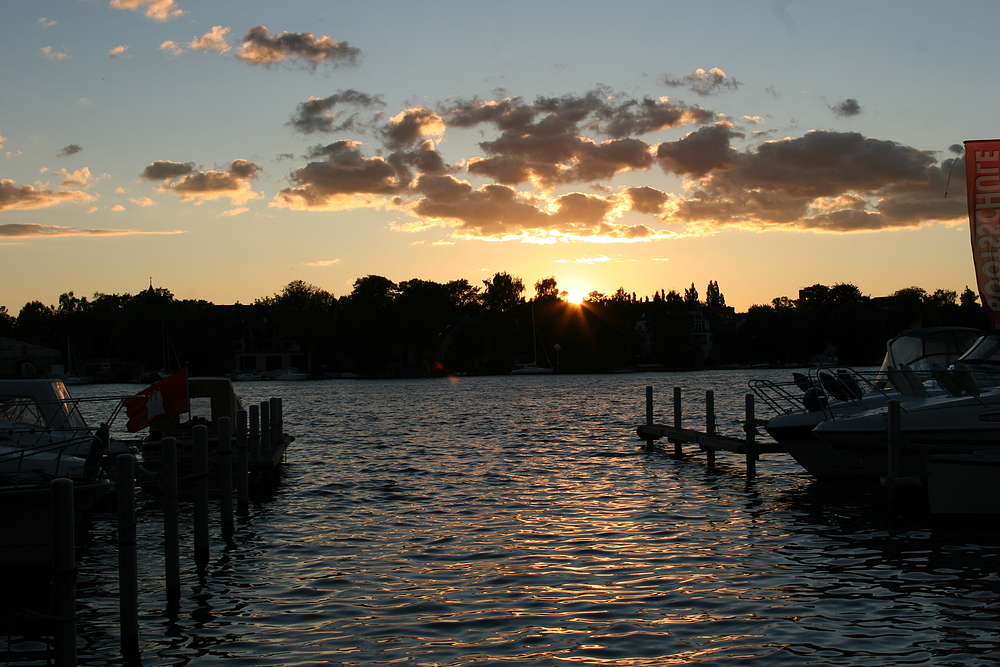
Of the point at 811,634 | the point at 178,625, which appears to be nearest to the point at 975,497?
the point at 811,634

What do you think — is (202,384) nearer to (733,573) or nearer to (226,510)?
(226,510)

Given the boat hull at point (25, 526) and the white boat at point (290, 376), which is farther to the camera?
the white boat at point (290, 376)

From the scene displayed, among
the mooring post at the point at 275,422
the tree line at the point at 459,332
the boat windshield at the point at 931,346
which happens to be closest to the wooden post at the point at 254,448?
the mooring post at the point at 275,422

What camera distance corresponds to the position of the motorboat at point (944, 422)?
622 inches

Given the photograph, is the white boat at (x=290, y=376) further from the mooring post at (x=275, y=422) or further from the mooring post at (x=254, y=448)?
the mooring post at (x=254, y=448)

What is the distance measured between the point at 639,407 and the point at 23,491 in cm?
4546

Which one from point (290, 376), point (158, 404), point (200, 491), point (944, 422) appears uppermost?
point (158, 404)

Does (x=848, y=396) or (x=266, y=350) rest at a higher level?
(x=266, y=350)

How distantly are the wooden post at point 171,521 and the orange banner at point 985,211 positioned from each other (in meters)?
16.9

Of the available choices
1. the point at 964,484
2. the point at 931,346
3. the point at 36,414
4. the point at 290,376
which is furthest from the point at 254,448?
the point at 290,376

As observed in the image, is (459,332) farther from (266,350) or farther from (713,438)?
(713,438)

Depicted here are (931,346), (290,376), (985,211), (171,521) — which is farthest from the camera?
(290,376)

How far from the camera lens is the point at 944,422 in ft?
53.0

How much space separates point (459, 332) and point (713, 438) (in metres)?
116
